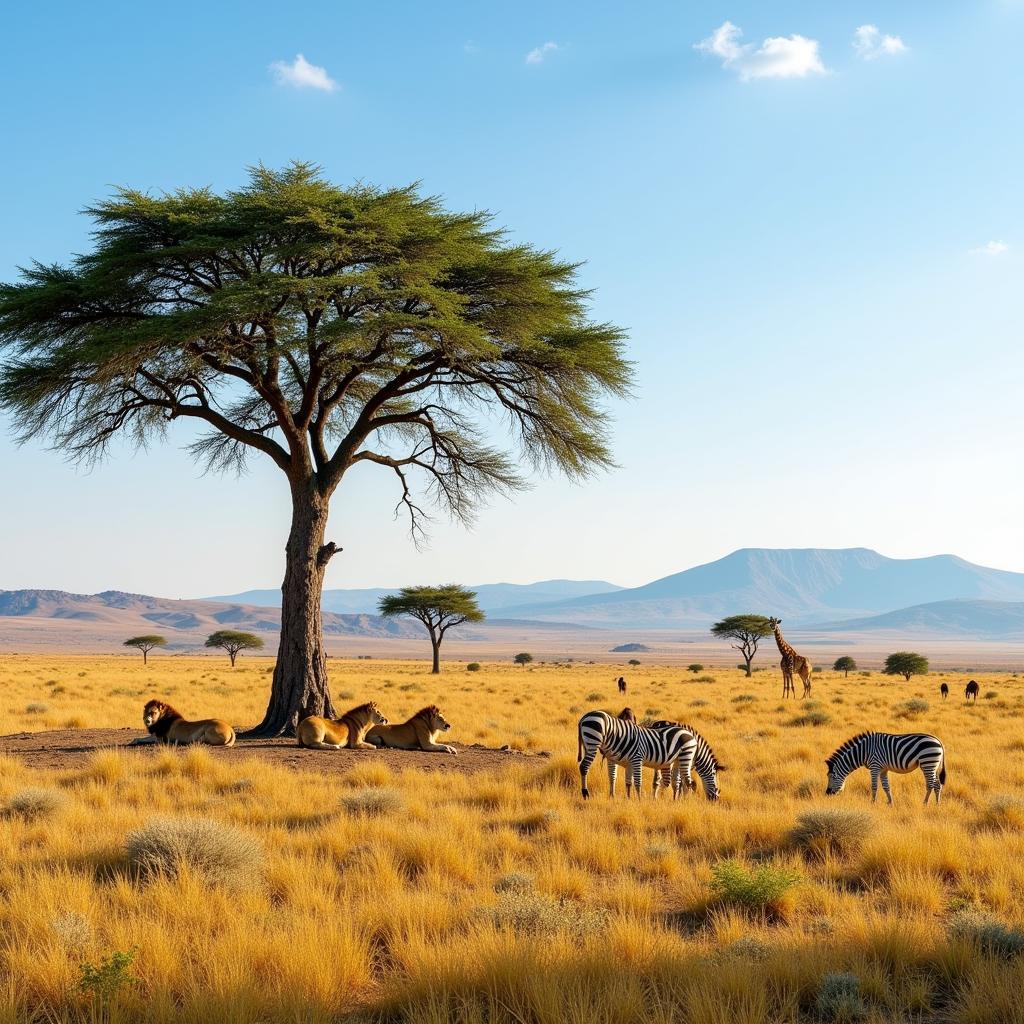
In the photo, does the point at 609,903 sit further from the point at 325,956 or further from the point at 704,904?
the point at 325,956

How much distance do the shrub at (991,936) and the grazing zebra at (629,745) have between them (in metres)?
6.26

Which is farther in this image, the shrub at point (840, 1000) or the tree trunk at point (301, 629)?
the tree trunk at point (301, 629)

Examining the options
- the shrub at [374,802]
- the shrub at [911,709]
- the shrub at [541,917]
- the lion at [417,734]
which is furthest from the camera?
the shrub at [911,709]

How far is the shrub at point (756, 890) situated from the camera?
311 inches

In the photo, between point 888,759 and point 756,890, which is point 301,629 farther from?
point 756,890

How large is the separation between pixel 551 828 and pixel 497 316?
11.3 m

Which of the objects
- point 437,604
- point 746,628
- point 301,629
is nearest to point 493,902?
point 301,629

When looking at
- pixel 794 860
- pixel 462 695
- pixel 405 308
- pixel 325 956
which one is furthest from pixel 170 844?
pixel 462 695

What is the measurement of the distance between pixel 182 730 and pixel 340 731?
2853mm

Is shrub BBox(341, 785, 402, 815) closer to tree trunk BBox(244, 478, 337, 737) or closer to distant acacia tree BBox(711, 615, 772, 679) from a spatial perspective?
tree trunk BBox(244, 478, 337, 737)

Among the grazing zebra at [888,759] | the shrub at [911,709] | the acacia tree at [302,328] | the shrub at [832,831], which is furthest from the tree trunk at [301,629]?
the shrub at [911,709]

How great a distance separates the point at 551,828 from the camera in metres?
10.8

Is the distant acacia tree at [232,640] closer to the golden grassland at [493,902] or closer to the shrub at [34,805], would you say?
the golden grassland at [493,902]

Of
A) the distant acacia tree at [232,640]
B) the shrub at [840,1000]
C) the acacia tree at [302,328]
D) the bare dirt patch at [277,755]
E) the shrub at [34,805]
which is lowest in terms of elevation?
the distant acacia tree at [232,640]
